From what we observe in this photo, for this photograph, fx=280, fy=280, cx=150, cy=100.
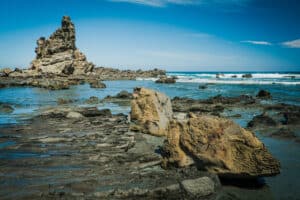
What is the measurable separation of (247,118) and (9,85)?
41.1 m

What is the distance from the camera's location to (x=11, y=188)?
5.24 m

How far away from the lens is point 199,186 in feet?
17.0

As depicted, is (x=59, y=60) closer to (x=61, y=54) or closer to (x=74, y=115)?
(x=61, y=54)

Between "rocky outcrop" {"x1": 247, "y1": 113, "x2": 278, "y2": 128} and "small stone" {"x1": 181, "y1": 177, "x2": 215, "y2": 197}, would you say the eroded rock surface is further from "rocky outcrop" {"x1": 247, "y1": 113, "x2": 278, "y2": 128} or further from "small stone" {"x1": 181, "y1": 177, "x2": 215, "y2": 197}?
"rocky outcrop" {"x1": 247, "y1": 113, "x2": 278, "y2": 128}

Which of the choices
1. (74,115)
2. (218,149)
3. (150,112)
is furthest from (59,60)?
(218,149)

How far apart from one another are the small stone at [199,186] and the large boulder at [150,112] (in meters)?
4.90

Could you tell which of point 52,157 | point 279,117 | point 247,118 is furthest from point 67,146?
point 279,117

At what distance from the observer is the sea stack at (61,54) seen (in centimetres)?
6863

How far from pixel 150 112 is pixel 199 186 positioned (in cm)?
587

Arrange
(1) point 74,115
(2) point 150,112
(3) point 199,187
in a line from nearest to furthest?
(3) point 199,187 → (2) point 150,112 → (1) point 74,115

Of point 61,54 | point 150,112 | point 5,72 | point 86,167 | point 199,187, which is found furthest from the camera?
point 61,54

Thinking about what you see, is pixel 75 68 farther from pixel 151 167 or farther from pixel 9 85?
pixel 151 167

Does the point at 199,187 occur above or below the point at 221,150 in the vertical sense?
below

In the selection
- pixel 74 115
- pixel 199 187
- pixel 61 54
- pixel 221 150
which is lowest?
pixel 74 115
